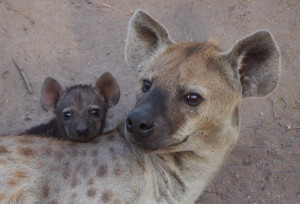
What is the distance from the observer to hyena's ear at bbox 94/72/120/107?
361 cm

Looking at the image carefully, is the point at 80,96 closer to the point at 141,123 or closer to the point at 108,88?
the point at 108,88

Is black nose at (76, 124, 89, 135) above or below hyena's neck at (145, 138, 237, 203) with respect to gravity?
below

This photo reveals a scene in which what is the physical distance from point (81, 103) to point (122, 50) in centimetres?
100

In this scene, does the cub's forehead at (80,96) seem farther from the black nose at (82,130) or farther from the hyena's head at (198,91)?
the hyena's head at (198,91)

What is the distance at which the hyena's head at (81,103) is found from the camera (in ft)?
10.9

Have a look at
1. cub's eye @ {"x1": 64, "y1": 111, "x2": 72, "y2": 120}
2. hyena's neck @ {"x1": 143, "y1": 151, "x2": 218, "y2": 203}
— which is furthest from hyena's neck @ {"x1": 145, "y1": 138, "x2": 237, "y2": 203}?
cub's eye @ {"x1": 64, "y1": 111, "x2": 72, "y2": 120}

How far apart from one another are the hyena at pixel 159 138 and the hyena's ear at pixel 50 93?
0.89 m

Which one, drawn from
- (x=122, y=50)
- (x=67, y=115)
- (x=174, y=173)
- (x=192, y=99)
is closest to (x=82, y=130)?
(x=67, y=115)

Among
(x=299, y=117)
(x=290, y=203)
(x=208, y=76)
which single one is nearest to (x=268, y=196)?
(x=290, y=203)

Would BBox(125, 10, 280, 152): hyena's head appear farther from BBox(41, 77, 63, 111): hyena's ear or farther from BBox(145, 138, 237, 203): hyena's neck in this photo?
BBox(41, 77, 63, 111): hyena's ear

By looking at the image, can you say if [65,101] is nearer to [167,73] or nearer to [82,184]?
[82,184]

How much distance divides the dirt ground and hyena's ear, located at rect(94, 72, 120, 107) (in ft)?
1.41

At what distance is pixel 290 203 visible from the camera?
329 cm

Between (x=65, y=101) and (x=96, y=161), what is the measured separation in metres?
1.07
